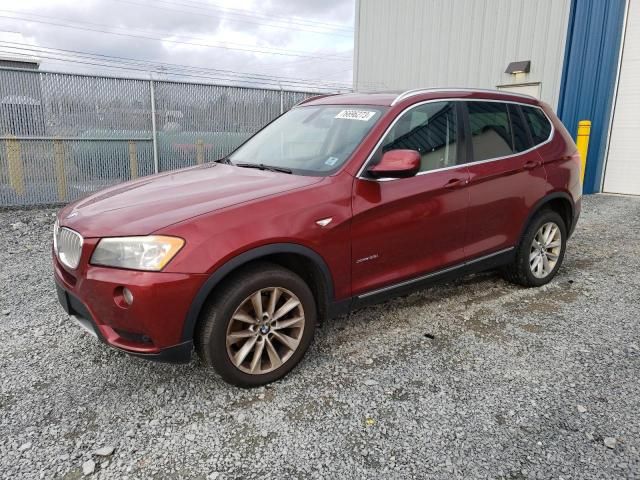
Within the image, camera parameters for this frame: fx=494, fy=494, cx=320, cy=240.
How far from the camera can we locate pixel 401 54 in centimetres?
1316

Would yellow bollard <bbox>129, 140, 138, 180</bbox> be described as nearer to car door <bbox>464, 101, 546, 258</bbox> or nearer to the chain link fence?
the chain link fence

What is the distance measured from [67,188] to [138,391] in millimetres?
6333

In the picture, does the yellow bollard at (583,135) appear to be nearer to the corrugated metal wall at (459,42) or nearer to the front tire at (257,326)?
the corrugated metal wall at (459,42)

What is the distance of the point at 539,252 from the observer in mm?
4574

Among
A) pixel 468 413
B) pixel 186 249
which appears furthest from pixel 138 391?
pixel 468 413

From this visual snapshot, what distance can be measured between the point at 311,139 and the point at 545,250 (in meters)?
2.52

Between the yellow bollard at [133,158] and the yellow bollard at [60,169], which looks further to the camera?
the yellow bollard at [133,158]

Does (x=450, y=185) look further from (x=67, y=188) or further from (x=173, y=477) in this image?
(x=67, y=188)

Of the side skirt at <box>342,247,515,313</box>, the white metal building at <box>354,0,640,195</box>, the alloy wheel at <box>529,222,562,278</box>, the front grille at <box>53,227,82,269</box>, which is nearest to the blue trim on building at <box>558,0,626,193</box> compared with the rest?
the white metal building at <box>354,0,640,195</box>

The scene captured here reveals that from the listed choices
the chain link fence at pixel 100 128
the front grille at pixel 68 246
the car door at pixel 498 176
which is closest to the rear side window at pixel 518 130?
the car door at pixel 498 176

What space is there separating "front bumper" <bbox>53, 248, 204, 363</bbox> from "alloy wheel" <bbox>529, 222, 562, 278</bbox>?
3248 mm

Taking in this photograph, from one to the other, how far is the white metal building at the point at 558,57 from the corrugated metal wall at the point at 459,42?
22mm

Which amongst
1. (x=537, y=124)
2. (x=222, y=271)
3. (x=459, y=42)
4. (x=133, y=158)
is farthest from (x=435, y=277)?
(x=459, y=42)

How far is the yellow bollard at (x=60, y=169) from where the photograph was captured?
802 centimetres
